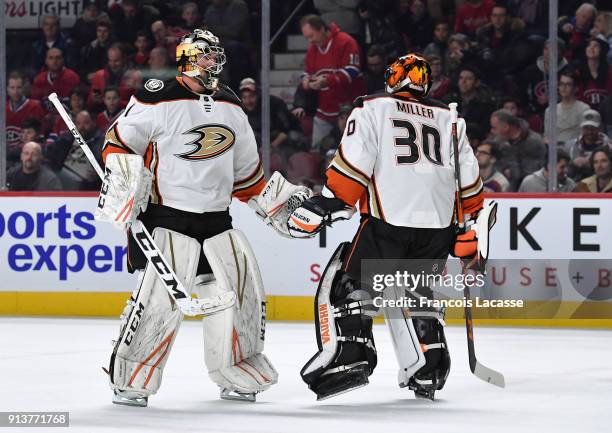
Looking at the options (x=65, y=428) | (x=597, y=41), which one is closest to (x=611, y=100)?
(x=597, y=41)

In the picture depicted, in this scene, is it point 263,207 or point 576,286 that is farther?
point 576,286

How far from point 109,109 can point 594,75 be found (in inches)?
130

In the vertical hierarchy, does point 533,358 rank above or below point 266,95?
below

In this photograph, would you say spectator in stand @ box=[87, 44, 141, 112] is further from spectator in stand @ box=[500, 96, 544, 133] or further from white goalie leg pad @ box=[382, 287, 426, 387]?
white goalie leg pad @ box=[382, 287, 426, 387]

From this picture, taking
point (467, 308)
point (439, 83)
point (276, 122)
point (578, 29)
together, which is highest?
point (578, 29)

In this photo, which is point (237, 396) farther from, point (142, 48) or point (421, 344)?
point (142, 48)

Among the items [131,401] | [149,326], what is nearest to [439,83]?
[149,326]

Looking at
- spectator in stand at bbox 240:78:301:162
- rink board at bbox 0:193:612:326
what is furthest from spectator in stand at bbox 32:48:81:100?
spectator in stand at bbox 240:78:301:162

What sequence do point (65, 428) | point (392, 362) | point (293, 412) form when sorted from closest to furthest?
point (65, 428), point (293, 412), point (392, 362)

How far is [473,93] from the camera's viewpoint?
29.3 ft

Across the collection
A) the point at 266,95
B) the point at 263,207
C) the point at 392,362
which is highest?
the point at 266,95

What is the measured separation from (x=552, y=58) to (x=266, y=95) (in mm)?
1750

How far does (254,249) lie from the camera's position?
8.36m

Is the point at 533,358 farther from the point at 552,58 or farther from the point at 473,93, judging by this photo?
the point at 473,93
